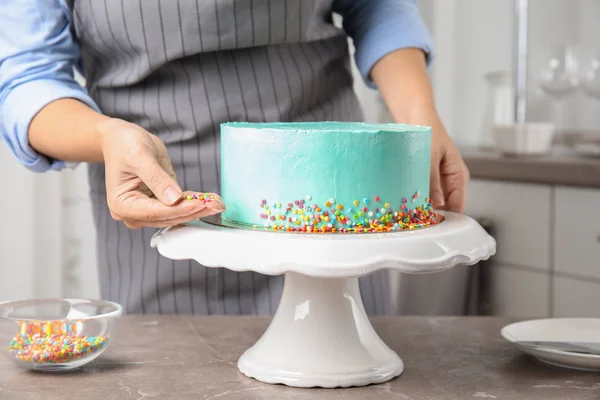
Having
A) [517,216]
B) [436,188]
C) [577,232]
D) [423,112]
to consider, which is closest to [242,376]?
[436,188]

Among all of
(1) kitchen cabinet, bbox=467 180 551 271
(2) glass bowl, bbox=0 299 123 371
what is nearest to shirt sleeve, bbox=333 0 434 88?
(2) glass bowl, bbox=0 299 123 371

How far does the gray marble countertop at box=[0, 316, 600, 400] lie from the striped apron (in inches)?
6.1

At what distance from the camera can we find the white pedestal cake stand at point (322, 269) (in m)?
0.87

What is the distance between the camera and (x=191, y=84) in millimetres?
1356

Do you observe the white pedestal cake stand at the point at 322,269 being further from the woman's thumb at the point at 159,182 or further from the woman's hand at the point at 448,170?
the woman's hand at the point at 448,170

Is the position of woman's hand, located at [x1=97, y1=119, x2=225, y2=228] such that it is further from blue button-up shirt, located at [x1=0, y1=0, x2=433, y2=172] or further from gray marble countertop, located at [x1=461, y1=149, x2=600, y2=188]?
gray marble countertop, located at [x1=461, y1=149, x2=600, y2=188]

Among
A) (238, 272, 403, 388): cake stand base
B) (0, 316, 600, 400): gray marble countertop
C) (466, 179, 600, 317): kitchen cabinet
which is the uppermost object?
(238, 272, 403, 388): cake stand base

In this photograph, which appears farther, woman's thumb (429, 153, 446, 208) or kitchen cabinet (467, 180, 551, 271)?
kitchen cabinet (467, 180, 551, 271)

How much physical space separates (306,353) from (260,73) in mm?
525

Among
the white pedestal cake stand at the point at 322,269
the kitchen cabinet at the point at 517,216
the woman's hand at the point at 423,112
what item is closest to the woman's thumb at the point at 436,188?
the woman's hand at the point at 423,112

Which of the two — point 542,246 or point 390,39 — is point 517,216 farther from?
point 390,39

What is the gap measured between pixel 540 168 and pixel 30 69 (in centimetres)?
180

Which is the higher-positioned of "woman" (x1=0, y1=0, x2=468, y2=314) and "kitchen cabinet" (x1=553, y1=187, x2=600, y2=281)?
"woman" (x1=0, y1=0, x2=468, y2=314)

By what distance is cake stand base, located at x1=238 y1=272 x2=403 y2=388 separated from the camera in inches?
38.6
